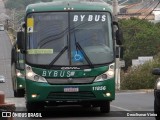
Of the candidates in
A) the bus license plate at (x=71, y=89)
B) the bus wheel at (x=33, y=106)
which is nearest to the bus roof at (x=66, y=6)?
the bus license plate at (x=71, y=89)

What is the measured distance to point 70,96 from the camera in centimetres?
1770

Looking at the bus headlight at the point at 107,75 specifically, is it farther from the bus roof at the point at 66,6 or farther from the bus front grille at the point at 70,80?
the bus roof at the point at 66,6

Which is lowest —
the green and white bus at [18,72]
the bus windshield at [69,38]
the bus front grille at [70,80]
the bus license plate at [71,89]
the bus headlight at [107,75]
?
the green and white bus at [18,72]

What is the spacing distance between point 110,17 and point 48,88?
8.81 feet

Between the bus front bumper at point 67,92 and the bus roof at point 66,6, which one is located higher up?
the bus roof at point 66,6

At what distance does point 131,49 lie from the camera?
89125mm

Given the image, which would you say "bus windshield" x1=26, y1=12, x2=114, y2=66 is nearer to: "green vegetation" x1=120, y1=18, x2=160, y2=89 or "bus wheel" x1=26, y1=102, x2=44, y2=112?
"bus wheel" x1=26, y1=102, x2=44, y2=112

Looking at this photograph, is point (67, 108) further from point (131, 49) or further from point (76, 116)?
point (131, 49)

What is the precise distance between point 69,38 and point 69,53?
0.43 m

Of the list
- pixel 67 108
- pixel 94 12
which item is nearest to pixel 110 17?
pixel 94 12

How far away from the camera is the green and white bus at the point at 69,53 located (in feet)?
57.7

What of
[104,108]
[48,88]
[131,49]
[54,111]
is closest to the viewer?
[48,88]

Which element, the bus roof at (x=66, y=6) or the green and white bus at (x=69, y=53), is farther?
the bus roof at (x=66, y=6)

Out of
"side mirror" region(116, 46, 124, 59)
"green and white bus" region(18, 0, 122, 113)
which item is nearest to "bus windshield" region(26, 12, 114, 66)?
"green and white bus" region(18, 0, 122, 113)
